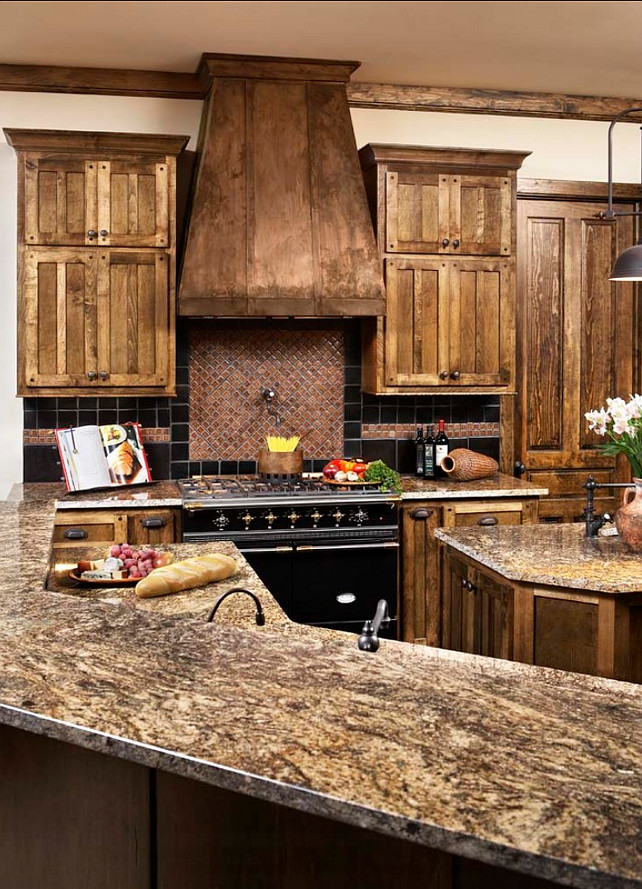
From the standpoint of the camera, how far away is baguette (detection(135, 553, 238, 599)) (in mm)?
2922

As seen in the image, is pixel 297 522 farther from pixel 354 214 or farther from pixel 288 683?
pixel 288 683

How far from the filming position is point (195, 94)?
5.61m

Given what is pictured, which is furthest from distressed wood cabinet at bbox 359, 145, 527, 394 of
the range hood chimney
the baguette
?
the baguette

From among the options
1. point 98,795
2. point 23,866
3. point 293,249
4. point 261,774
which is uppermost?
point 293,249

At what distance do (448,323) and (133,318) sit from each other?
1.73 metres

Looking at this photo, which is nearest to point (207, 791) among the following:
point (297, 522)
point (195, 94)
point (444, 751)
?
point (444, 751)

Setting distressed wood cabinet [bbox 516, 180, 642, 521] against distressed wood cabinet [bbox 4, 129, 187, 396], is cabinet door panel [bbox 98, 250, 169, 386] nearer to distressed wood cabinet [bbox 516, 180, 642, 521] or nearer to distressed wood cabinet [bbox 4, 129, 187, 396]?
distressed wood cabinet [bbox 4, 129, 187, 396]

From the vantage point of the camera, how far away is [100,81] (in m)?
5.50

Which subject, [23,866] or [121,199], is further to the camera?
[121,199]

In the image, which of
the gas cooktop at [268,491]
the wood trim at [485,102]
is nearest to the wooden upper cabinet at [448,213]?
the wood trim at [485,102]

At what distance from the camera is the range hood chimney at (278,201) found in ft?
17.4

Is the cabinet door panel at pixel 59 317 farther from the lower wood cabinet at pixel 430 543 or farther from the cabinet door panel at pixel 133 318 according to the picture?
the lower wood cabinet at pixel 430 543

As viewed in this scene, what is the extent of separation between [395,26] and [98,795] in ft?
13.4

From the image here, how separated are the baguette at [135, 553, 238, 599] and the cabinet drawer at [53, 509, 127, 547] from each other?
1879mm
